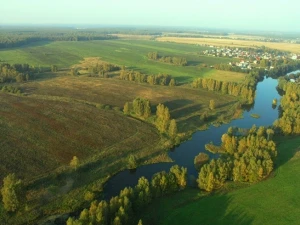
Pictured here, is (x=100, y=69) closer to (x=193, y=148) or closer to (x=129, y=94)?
(x=129, y=94)

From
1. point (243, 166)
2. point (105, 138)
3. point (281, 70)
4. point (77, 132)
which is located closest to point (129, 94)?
point (77, 132)

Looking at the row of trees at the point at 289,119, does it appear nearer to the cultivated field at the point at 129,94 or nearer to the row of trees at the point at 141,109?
the cultivated field at the point at 129,94

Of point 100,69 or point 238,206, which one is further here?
point 100,69

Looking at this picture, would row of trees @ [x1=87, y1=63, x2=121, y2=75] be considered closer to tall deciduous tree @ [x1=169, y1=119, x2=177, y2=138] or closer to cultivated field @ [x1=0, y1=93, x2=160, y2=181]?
cultivated field @ [x1=0, y1=93, x2=160, y2=181]

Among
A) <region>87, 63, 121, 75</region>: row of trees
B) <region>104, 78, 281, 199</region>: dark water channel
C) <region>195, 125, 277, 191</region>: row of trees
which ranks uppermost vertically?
<region>87, 63, 121, 75</region>: row of trees

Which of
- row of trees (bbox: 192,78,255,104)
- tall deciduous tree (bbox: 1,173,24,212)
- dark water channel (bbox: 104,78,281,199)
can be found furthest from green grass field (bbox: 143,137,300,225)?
row of trees (bbox: 192,78,255,104)

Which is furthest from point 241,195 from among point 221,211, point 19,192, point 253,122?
point 253,122

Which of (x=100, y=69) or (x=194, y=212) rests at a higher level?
(x=100, y=69)
